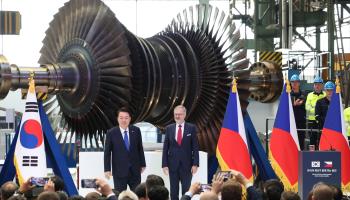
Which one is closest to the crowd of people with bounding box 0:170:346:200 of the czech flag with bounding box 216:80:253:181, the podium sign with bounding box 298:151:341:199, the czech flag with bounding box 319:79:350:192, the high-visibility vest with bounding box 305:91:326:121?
the podium sign with bounding box 298:151:341:199

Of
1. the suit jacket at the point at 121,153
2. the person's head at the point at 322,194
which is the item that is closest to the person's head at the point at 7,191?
the person's head at the point at 322,194

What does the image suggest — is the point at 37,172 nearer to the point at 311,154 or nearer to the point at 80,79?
the point at 80,79

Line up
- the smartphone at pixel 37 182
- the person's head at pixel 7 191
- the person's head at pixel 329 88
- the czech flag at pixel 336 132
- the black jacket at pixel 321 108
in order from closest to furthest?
the person's head at pixel 7 191 < the smartphone at pixel 37 182 < the czech flag at pixel 336 132 < the person's head at pixel 329 88 < the black jacket at pixel 321 108

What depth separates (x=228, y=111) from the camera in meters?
9.77

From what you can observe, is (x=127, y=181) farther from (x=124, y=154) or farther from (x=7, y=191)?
(x=7, y=191)

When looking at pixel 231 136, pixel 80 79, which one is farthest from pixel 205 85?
pixel 80 79

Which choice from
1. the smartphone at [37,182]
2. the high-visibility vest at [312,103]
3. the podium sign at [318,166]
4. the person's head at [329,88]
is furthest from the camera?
the high-visibility vest at [312,103]

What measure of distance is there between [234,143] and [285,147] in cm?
94

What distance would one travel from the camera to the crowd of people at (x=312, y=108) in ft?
38.7

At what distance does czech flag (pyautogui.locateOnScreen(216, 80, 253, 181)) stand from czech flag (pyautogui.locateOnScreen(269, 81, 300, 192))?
670mm

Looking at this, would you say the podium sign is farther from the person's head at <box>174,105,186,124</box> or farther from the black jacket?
the black jacket

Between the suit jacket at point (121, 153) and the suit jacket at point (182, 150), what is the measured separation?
0.36 m

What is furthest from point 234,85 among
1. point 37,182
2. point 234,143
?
point 37,182

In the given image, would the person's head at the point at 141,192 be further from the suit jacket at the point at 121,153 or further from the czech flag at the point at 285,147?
the czech flag at the point at 285,147
